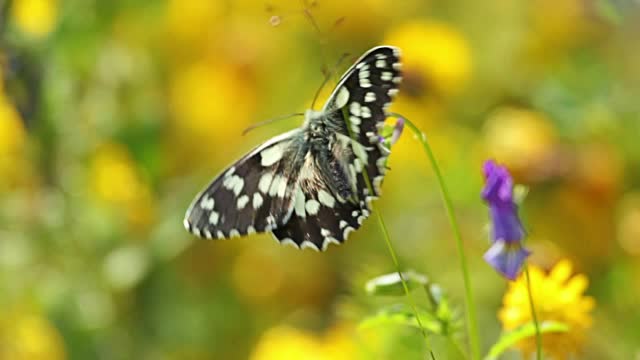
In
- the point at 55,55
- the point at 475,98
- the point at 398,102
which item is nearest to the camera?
the point at 55,55

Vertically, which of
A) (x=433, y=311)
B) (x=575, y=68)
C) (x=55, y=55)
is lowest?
(x=575, y=68)

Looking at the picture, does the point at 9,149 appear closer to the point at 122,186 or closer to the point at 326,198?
the point at 122,186

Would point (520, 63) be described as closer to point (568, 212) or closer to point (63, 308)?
point (568, 212)

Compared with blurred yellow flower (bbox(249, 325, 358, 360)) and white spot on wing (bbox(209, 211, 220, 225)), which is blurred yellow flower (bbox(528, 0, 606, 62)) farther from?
white spot on wing (bbox(209, 211, 220, 225))

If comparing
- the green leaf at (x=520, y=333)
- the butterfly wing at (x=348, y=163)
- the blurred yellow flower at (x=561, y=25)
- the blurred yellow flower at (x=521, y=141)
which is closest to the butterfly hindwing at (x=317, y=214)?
the butterfly wing at (x=348, y=163)

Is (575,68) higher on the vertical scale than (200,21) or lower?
lower

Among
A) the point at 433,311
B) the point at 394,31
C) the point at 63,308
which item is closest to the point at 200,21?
the point at 394,31

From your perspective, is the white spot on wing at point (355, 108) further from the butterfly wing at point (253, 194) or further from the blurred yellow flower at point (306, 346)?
the blurred yellow flower at point (306, 346)
